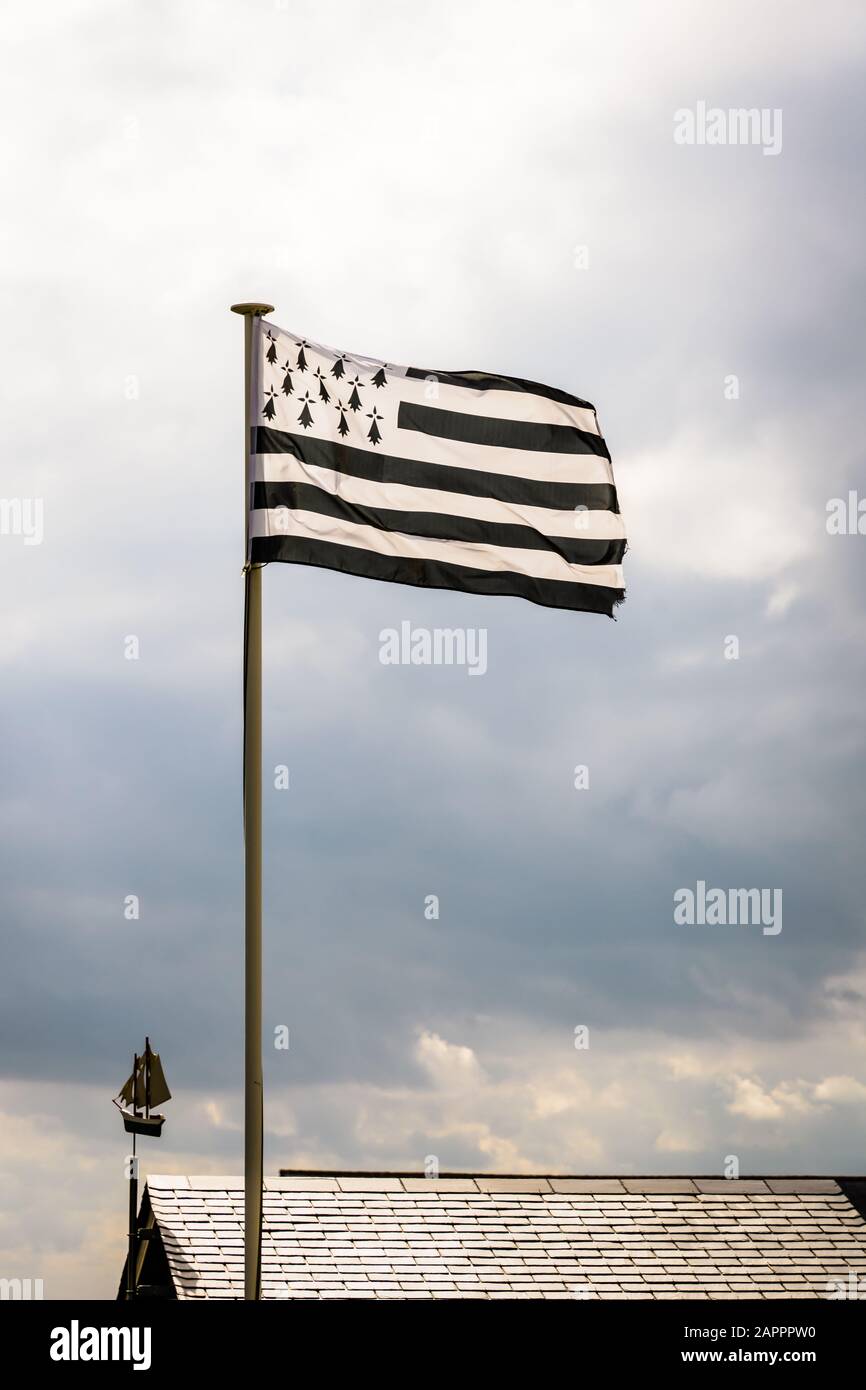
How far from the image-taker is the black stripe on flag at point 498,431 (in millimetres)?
15023

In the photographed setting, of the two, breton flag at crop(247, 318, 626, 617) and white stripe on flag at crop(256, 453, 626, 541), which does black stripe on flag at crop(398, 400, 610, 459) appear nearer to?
breton flag at crop(247, 318, 626, 617)

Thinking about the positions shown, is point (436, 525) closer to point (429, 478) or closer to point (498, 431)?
point (429, 478)

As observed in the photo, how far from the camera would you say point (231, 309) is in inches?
563

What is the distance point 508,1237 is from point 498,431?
1353 centimetres

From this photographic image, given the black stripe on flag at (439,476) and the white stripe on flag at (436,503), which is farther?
the black stripe on flag at (439,476)

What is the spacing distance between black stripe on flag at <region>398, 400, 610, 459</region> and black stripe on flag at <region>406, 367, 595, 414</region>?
26 cm

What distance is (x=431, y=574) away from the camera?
1473 centimetres

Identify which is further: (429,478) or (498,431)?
(498,431)

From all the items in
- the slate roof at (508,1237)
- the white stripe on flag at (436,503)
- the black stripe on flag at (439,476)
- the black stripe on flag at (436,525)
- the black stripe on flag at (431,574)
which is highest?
the black stripe on flag at (439,476)

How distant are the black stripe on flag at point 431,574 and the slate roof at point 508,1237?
436 inches

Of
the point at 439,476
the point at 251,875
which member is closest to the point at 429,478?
the point at 439,476

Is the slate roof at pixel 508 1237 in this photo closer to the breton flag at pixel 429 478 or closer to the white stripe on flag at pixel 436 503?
the breton flag at pixel 429 478

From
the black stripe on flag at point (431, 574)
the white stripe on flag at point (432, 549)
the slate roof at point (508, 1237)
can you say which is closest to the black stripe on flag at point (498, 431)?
the white stripe on flag at point (432, 549)
